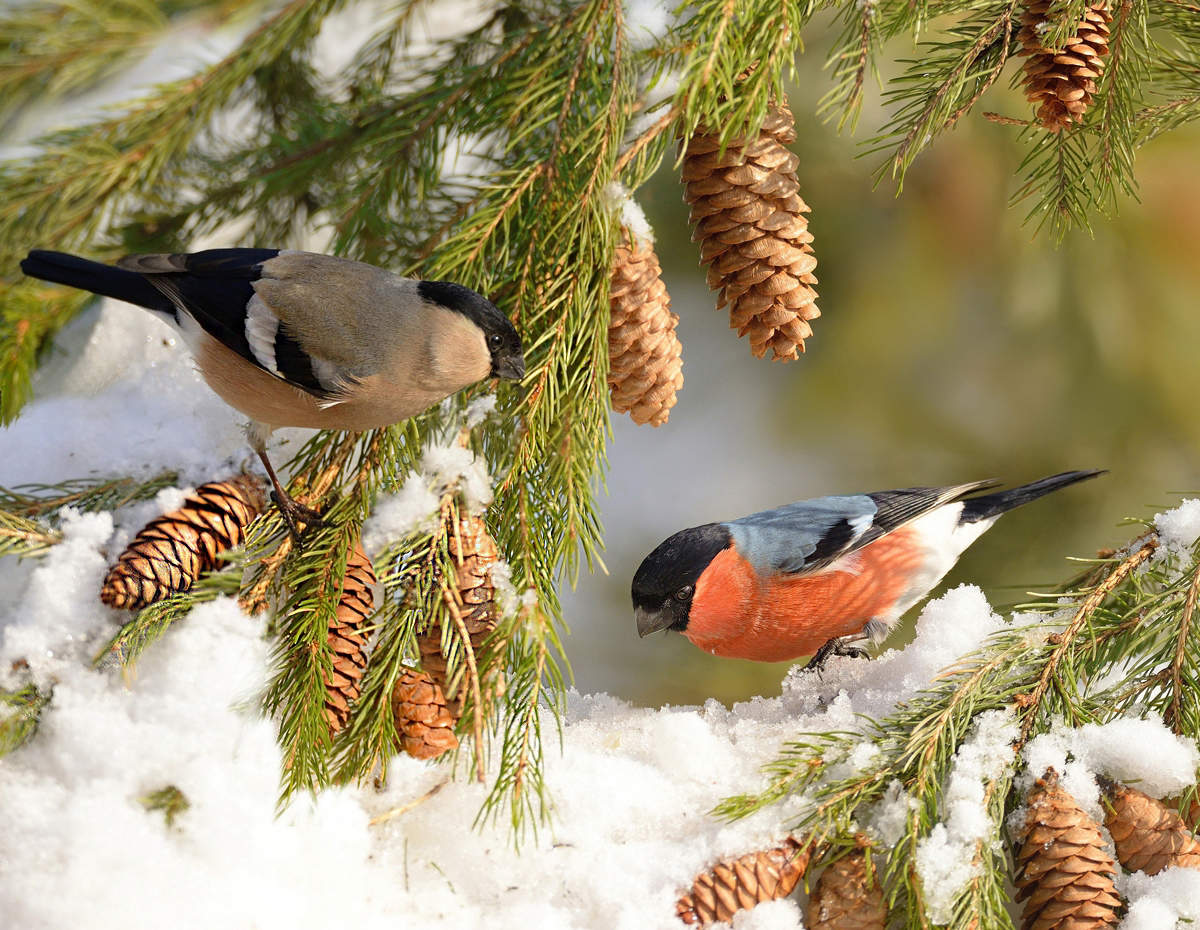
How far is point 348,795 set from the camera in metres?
1.06

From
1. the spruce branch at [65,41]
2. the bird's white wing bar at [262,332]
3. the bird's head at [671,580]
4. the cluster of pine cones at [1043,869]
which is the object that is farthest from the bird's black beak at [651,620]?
the spruce branch at [65,41]

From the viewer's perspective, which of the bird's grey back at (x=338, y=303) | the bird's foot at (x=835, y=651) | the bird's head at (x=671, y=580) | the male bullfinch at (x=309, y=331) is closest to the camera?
the male bullfinch at (x=309, y=331)

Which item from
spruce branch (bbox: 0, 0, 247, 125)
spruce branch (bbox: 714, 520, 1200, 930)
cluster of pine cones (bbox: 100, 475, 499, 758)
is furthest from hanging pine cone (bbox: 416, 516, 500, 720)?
spruce branch (bbox: 0, 0, 247, 125)

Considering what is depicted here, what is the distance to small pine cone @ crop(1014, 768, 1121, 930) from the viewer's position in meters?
0.84

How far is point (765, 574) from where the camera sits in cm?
162

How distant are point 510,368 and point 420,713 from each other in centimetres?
43

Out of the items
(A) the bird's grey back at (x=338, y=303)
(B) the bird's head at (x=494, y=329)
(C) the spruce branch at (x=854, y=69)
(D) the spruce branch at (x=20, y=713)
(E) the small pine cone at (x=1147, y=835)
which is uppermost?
(C) the spruce branch at (x=854, y=69)

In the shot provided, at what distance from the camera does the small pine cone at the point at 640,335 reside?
43.5 inches

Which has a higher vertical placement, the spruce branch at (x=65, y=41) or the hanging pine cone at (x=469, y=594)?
the spruce branch at (x=65, y=41)

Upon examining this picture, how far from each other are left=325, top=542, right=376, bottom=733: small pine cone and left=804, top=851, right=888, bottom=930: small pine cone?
541 mm

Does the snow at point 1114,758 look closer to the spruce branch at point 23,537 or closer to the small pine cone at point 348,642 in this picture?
the small pine cone at point 348,642

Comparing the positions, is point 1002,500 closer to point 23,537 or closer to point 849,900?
point 849,900

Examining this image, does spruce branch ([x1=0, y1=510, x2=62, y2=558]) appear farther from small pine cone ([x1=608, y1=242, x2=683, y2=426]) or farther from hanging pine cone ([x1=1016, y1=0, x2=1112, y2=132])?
hanging pine cone ([x1=1016, y1=0, x2=1112, y2=132])

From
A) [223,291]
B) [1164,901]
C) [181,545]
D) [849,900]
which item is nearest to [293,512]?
[181,545]
